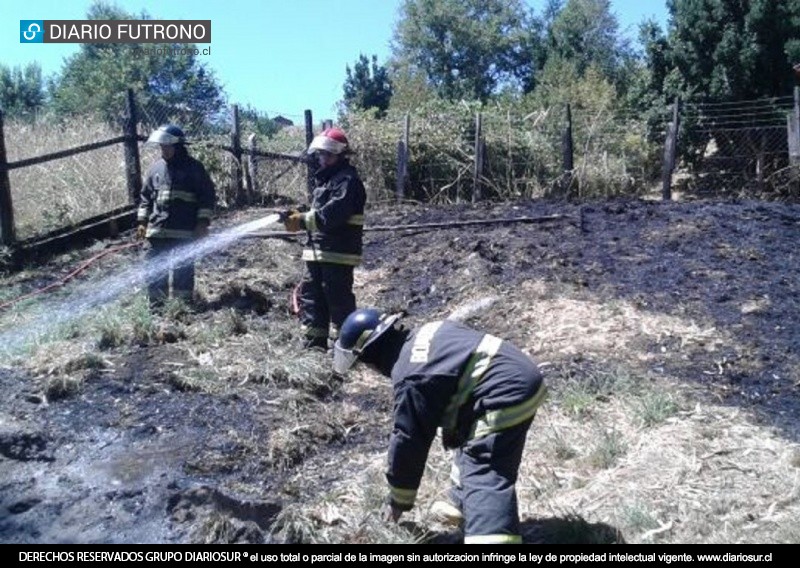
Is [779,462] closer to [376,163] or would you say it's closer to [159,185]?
[159,185]

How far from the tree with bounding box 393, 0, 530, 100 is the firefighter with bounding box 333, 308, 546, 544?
47.0 meters

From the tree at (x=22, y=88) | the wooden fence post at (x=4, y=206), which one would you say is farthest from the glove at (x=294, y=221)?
the tree at (x=22, y=88)

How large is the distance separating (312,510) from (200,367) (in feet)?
7.36

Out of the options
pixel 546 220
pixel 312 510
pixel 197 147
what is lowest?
pixel 312 510

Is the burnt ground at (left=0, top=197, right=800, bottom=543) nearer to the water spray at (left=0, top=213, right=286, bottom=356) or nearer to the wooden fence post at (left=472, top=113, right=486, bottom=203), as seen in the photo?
the water spray at (left=0, top=213, right=286, bottom=356)

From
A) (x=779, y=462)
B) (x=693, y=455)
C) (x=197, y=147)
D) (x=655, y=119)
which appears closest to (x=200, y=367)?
(x=693, y=455)

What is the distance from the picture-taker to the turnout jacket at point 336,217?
21.1ft

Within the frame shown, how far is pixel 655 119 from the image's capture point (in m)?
19.2

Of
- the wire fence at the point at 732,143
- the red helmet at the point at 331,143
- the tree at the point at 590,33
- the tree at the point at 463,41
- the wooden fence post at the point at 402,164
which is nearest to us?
the red helmet at the point at 331,143

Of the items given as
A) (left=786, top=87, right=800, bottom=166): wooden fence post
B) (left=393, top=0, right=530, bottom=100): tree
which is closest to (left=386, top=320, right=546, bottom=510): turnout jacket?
(left=786, top=87, right=800, bottom=166): wooden fence post

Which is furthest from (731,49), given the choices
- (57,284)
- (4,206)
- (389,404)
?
(389,404)

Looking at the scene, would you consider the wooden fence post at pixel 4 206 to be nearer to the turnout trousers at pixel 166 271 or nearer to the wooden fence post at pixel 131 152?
the wooden fence post at pixel 131 152

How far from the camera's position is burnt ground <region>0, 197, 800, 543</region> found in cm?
410

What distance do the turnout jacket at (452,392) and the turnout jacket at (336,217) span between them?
2.86 m
